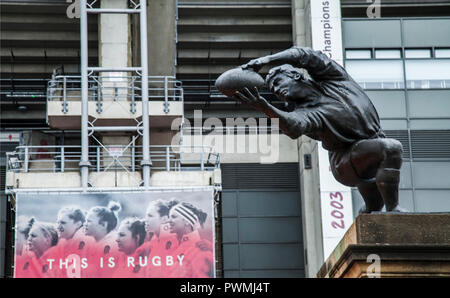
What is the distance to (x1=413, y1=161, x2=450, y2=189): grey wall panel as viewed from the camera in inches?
1359

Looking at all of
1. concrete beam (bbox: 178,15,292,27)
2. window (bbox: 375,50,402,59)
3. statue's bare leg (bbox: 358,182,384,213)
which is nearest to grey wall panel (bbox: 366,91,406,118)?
window (bbox: 375,50,402,59)

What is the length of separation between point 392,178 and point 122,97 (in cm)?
2955

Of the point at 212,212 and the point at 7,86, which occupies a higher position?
the point at 7,86

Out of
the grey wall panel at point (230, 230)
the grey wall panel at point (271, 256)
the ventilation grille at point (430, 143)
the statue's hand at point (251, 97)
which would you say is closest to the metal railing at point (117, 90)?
the grey wall panel at point (230, 230)

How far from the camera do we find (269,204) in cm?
4091

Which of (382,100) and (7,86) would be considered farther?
(7,86)

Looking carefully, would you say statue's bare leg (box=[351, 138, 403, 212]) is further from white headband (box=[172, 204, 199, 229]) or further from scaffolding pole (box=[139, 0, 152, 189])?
white headband (box=[172, 204, 199, 229])

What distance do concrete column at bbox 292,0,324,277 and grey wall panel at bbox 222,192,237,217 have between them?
10.6 ft

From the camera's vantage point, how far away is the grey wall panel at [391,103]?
3519 centimetres

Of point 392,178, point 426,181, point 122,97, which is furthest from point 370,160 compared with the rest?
point 122,97

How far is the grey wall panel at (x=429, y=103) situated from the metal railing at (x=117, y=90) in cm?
852
